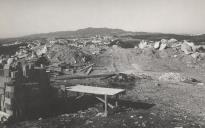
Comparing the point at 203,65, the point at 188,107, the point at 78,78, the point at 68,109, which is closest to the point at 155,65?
the point at 203,65

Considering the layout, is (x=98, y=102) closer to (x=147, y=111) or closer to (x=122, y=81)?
(x=147, y=111)

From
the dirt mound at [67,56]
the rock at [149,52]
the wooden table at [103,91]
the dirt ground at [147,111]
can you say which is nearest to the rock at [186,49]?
the rock at [149,52]

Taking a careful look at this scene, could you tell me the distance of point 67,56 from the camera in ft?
82.2

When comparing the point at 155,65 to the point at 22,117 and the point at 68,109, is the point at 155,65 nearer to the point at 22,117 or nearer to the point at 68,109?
the point at 68,109

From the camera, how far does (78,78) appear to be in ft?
58.2

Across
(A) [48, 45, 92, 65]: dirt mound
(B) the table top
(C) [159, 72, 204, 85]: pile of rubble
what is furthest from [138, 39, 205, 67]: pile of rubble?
(B) the table top

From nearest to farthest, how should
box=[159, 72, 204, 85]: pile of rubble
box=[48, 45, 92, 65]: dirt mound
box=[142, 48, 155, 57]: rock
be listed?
box=[159, 72, 204, 85]: pile of rubble
box=[48, 45, 92, 65]: dirt mound
box=[142, 48, 155, 57]: rock

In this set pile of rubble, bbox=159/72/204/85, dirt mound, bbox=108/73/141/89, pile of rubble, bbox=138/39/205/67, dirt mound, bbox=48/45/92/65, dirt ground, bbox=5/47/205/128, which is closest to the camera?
dirt ground, bbox=5/47/205/128

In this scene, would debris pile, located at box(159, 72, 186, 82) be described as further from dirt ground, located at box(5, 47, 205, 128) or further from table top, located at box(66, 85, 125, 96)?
table top, located at box(66, 85, 125, 96)

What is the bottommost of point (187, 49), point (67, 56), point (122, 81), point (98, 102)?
point (122, 81)

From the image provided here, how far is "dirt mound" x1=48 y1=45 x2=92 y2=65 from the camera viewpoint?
80.0ft

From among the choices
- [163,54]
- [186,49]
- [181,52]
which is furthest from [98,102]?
[186,49]

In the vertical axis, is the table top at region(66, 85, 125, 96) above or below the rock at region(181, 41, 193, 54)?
below

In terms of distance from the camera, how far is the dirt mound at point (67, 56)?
80.0 ft
